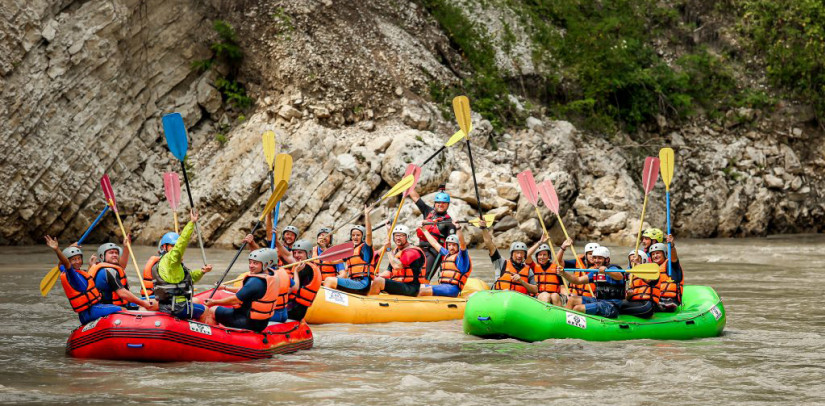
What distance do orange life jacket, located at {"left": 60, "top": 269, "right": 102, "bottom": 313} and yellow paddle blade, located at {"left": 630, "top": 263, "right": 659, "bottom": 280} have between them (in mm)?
4728

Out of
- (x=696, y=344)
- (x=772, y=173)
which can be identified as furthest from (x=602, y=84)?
(x=696, y=344)

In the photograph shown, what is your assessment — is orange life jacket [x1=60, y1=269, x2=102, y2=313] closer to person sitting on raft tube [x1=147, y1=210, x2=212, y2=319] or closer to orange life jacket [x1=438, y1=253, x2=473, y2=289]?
person sitting on raft tube [x1=147, y1=210, x2=212, y2=319]

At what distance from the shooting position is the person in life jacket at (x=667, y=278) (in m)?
9.40

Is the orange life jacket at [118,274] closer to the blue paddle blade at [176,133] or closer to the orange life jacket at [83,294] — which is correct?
the orange life jacket at [83,294]

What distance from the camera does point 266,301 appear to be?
782 centimetres

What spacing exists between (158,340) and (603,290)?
4244mm

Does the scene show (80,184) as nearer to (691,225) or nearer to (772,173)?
(691,225)

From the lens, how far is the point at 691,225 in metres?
23.7

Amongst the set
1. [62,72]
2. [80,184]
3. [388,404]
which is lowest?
[388,404]

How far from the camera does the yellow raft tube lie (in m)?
10.2

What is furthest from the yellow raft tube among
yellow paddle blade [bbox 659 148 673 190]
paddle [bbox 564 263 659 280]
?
yellow paddle blade [bbox 659 148 673 190]

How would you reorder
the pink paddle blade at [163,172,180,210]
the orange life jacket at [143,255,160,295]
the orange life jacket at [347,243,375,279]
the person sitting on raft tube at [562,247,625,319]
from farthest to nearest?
the orange life jacket at [347,243,375,279]
the pink paddle blade at [163,172,180,210]
the person sitting on raft tube at [562,247,625,319]
the orange life jacket at [143,255,160,295]

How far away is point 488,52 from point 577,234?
224 inches

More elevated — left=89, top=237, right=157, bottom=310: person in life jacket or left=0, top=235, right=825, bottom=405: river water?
left=89, top=237, right=157, bottom=310: person in life jacket
